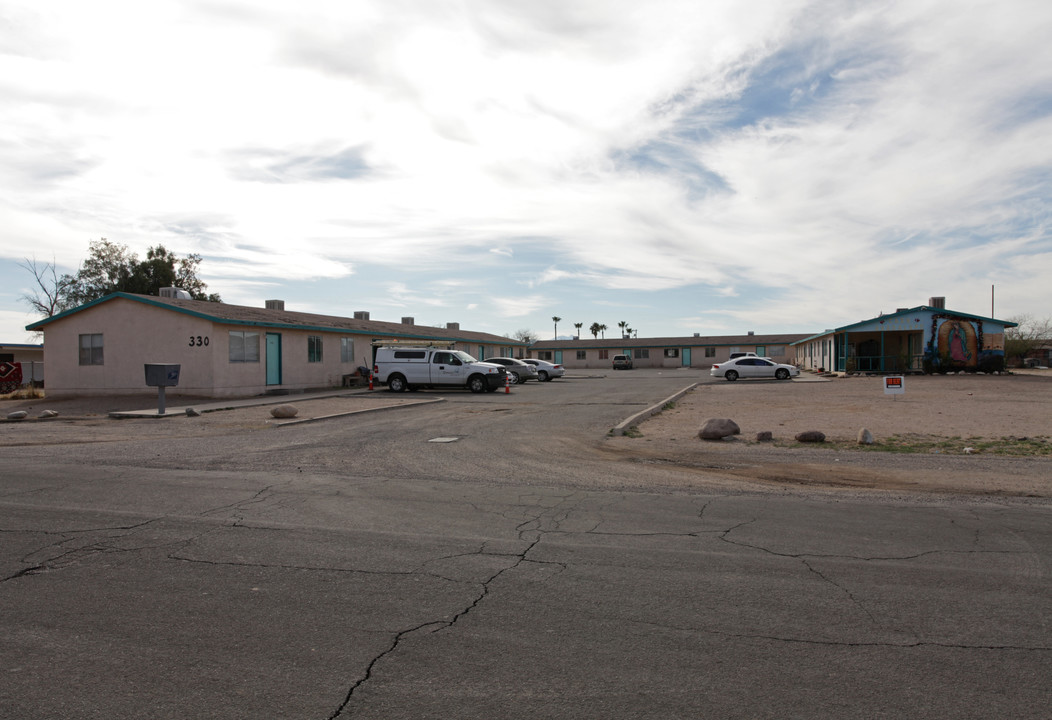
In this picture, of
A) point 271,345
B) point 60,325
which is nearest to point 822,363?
point 271,345

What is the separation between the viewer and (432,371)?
28703 millimetres

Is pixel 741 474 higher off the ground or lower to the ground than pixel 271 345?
lower

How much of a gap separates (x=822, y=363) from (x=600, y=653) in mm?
50500

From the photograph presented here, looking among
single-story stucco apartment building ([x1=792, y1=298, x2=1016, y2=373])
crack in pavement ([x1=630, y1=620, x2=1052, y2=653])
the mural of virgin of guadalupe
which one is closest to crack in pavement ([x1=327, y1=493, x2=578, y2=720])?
crack in pavement ([x1=630, y1=620, x2=1052, y2=653])

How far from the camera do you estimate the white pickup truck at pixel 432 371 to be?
1118 inches

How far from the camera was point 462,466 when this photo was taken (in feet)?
35.0

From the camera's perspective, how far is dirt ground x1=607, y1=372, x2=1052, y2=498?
952 cm

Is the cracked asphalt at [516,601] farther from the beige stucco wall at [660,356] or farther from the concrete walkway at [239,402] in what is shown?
the beige stucco wall at [660,356]

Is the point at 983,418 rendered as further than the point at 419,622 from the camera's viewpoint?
Yes

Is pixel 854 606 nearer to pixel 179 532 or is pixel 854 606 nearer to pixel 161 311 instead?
pixel 179 532

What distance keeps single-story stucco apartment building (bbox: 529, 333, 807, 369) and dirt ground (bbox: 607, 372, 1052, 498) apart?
154ft

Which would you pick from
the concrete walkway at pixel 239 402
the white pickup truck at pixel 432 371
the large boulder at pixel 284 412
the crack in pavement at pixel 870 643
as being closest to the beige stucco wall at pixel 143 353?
the concrete walkway at pixel 239 402

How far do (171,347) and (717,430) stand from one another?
66.9 ft

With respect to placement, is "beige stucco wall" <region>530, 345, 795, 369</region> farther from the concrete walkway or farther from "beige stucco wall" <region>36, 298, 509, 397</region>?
"beige stucco wall" <region>36, 298, 509, 397</region>
